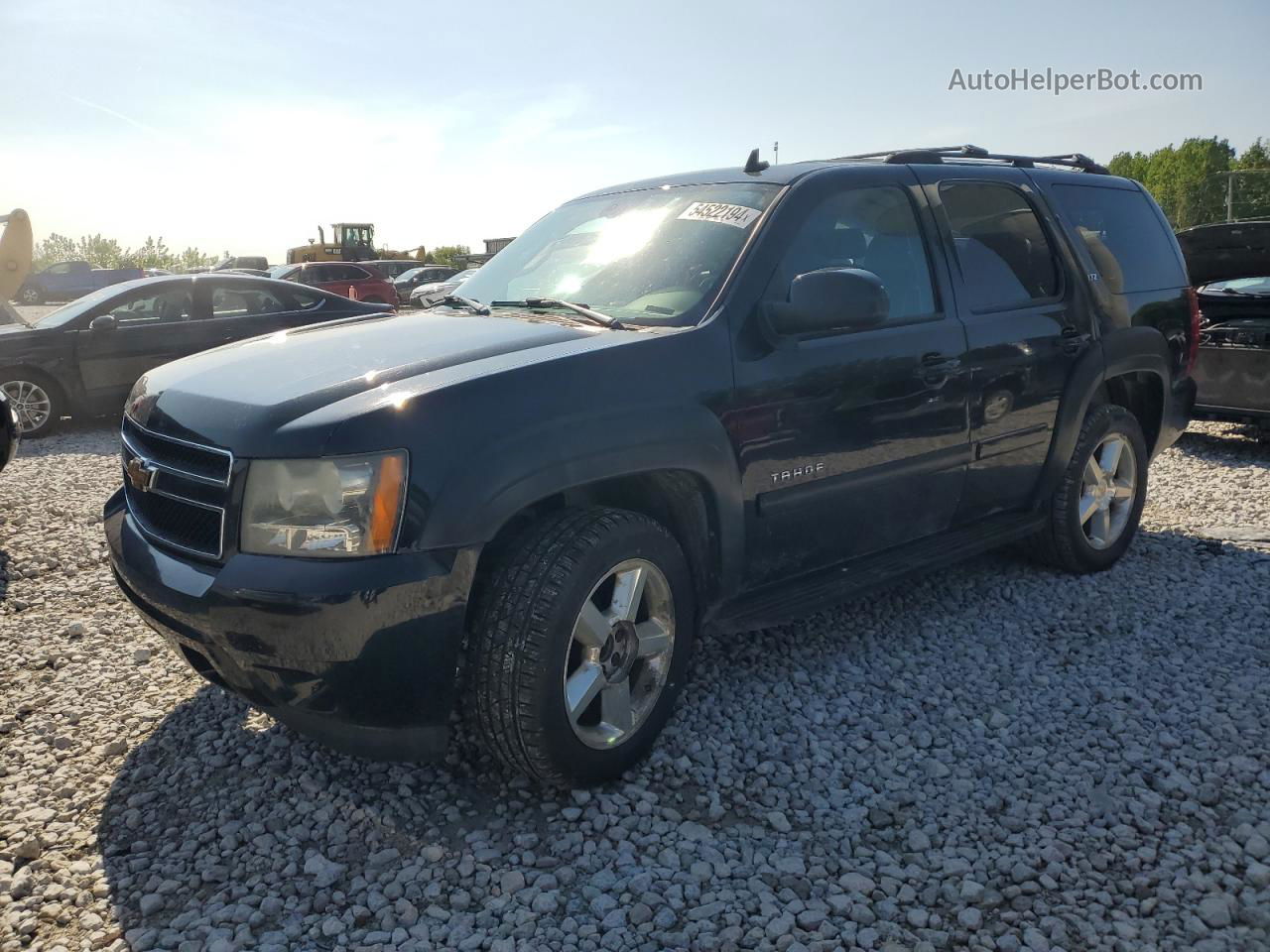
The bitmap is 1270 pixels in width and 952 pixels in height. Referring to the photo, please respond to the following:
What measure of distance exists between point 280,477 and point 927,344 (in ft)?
7.95

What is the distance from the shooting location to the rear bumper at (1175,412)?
5277 millimetres

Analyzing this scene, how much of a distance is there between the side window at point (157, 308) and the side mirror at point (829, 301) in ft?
26.6

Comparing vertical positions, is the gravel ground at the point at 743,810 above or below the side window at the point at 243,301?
below

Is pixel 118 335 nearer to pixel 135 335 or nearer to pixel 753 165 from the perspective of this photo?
pixel 135 335

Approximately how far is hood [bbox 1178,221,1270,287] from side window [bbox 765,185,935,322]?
462 centimetres

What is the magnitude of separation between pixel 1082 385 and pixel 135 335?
27.5ft

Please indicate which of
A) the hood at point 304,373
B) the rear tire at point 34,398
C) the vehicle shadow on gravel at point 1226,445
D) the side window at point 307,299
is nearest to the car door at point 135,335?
the rear tire at point 34,398

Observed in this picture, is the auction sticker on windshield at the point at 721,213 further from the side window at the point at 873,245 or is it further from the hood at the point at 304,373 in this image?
the hood at the point at 304,373

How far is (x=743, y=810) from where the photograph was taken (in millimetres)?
2992

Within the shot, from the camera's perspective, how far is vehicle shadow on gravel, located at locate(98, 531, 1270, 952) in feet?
8.49

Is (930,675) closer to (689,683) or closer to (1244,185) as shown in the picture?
(689,683)

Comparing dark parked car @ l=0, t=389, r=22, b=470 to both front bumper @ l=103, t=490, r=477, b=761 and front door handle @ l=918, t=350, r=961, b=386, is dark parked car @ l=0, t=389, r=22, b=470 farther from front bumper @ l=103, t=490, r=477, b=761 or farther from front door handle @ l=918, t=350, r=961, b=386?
front door handle @ l=918, t=350, r=961, b=386

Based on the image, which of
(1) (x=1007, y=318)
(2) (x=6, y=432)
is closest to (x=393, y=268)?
(2) (x=6, y=432)

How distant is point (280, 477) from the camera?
2562 millimetres
